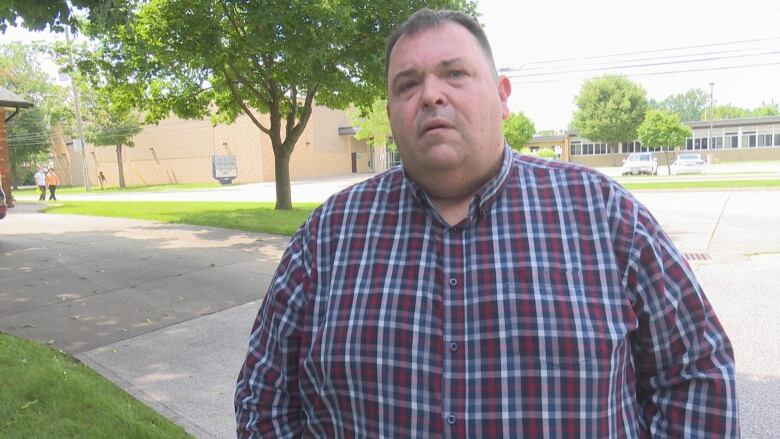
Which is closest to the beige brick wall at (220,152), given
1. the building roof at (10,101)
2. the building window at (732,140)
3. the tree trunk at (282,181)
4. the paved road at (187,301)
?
the building roof at (10,101)

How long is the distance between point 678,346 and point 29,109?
6318 cm

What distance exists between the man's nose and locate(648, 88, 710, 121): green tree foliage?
159 metres

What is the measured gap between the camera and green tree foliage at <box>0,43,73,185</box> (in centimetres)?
5081

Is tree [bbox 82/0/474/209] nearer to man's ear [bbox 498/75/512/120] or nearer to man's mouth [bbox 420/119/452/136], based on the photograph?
man's ear [bbox 498/75/512/120]

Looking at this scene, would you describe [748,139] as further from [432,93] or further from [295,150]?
[432,93]

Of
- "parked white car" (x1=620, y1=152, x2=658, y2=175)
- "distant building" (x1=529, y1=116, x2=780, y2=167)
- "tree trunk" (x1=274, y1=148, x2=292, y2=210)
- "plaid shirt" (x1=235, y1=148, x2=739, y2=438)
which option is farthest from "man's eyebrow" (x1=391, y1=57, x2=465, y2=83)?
"distant building" (x1=529, y1=116, x2=780, y2=167)

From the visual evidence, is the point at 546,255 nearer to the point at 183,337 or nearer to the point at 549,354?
the point at 549,354

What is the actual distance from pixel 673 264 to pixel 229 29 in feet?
44.3

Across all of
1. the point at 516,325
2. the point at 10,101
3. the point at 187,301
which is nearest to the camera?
the point at 516,325

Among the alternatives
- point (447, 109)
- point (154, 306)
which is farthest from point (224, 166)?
point (447, 109)

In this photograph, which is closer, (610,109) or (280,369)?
(280,369)

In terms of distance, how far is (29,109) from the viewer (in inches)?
2122

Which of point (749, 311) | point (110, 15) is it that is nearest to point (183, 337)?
point (110, 15)

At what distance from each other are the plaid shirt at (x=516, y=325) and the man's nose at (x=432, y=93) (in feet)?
0.80
